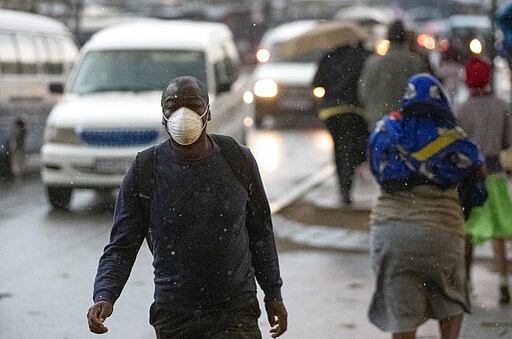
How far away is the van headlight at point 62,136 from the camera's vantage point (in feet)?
46.6

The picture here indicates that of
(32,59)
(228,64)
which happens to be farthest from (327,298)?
(32,59)

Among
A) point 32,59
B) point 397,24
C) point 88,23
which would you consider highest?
point 397,24

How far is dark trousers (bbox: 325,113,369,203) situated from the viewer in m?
13.6

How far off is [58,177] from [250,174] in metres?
9.56

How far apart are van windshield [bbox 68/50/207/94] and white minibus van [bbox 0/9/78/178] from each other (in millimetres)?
1862

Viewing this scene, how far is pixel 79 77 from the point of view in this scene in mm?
15180

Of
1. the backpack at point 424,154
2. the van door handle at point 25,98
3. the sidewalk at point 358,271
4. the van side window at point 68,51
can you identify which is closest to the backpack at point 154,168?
the backpack at point 424,154

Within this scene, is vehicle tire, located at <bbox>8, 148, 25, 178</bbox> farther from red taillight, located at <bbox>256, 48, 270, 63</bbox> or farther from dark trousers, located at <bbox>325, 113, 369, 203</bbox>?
red taillight, located at <bbox>256, 48, 270, 63</bbox>

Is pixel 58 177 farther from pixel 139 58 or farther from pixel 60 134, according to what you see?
pixel 139 58

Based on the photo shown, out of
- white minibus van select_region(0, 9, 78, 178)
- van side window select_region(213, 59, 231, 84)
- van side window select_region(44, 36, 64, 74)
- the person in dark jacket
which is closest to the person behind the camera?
the person in dark jacket

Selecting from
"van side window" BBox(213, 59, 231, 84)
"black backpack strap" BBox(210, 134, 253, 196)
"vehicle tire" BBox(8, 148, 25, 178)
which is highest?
"black backpack strap" BBox(210, 134, 253, 196)

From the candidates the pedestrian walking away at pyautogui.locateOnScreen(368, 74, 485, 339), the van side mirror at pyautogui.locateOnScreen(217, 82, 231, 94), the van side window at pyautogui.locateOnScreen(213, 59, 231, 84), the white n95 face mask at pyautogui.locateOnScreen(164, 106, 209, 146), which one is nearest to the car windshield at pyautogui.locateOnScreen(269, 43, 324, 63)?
the van side window at pyautogui.locateOnScreen(213, 59, 231, 84)

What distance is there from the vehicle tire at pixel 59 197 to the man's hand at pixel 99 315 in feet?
32.0

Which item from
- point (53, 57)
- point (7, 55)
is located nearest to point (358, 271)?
point (7, 55)
